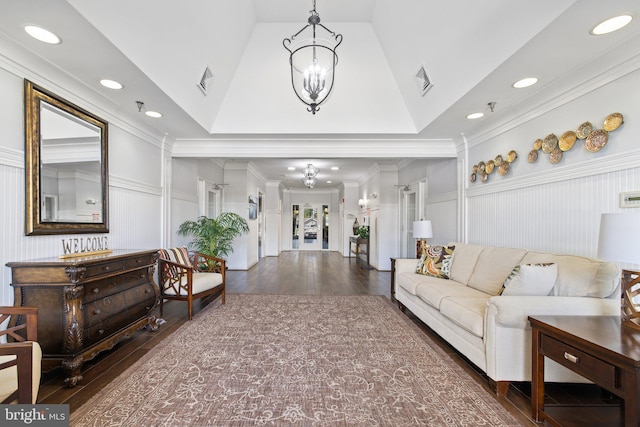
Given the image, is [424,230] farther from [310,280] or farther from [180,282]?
[180,282]

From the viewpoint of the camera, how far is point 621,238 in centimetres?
161

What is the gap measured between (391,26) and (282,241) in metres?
10.1

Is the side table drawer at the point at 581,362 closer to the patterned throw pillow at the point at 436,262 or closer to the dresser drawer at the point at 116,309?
the patterned throw pillow at the point at 436,262

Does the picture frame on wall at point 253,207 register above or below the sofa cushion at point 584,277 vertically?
above

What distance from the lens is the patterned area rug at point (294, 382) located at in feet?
6.11

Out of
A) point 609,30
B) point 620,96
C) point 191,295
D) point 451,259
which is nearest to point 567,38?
point 609,30

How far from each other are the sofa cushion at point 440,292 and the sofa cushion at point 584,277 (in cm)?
67

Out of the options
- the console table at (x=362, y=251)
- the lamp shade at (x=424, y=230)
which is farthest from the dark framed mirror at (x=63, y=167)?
Answer: the console table at (x=362, y=251)

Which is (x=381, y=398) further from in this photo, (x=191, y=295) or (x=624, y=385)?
(x=191, y=295)

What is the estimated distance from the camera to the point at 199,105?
3703 mm

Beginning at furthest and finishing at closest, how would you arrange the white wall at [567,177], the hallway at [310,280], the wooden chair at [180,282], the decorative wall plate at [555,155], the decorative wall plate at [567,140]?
1. the hallway at [310,280]
2. the wooden chair at [180,282]
3. the decorative wall plate at [555,155]
4. the decorative wall plate at [567,140]
5. the white wall at [567,177]

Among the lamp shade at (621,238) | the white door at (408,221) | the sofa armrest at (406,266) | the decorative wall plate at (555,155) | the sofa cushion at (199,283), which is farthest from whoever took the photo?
the white door at (408,221)

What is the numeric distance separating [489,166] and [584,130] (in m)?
1.30

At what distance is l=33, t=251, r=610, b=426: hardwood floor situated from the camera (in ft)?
6.75
